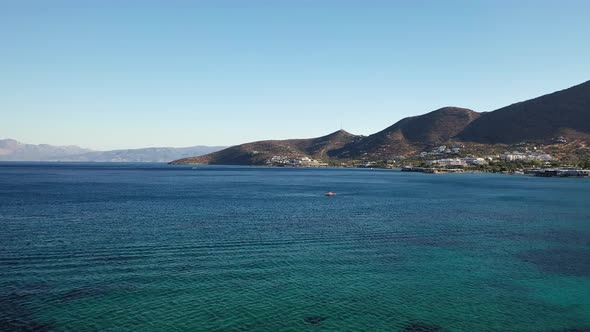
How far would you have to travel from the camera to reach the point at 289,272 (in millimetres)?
44875

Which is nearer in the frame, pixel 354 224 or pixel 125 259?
pixel 125 259

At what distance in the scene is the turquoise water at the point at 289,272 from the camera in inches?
1288

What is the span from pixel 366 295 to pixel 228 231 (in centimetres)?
3367

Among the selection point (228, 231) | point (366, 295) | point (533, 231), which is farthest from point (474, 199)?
point (366, 295)

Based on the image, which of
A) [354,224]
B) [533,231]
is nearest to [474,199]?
[533,231]

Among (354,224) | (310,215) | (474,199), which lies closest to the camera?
(354,224)

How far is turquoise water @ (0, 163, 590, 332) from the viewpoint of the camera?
3272 cm

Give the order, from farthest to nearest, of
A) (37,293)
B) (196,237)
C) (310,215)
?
(310,215)
(196,237)
(37,293)

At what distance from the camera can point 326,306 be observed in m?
35.3

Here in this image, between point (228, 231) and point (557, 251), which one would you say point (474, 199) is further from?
point (228, 231)

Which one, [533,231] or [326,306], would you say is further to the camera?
[533,231]

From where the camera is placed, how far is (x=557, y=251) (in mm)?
56469

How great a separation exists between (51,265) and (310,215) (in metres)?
51.7

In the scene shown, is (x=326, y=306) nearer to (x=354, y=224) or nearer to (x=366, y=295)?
(x=366, y=295)
